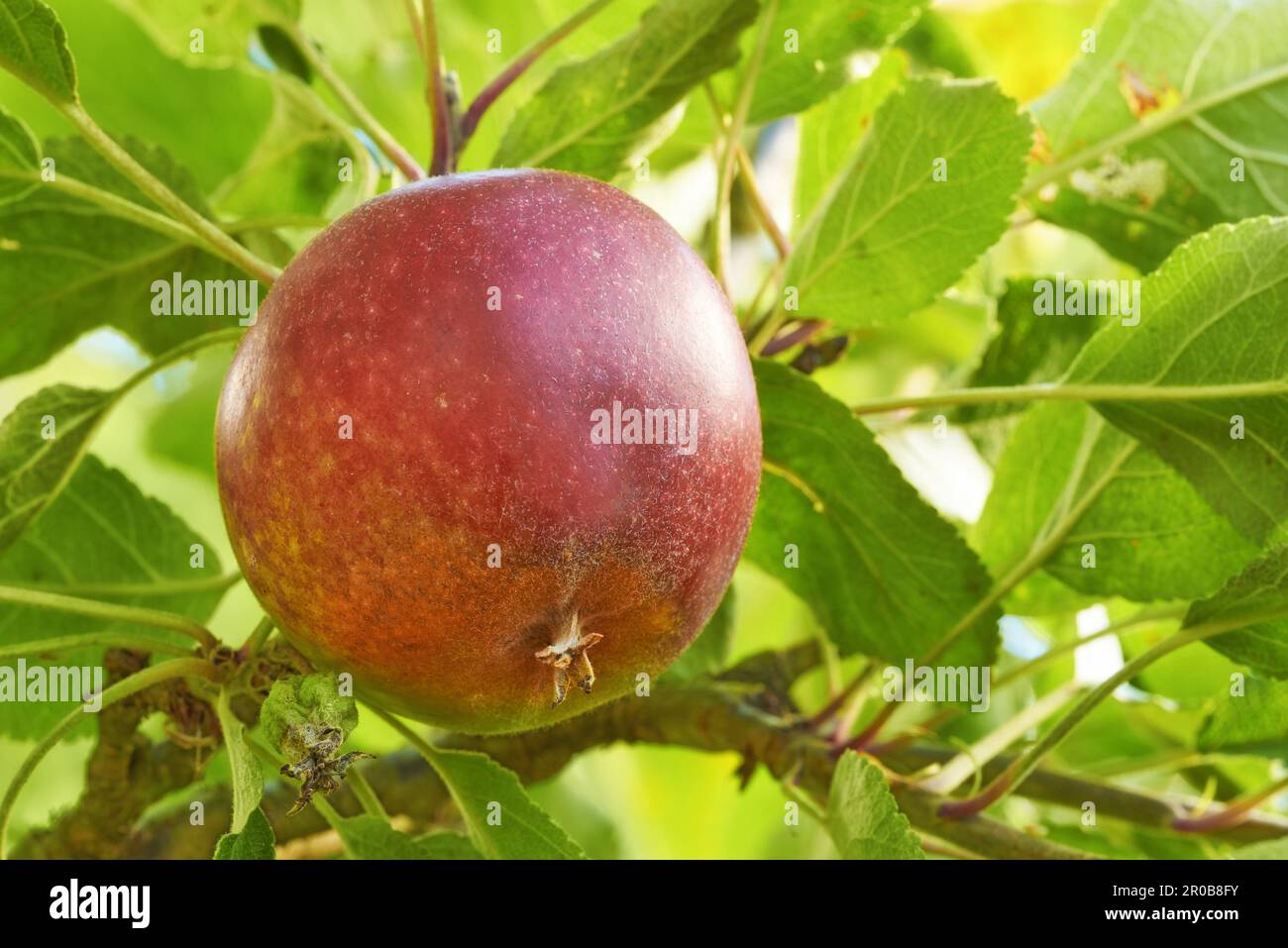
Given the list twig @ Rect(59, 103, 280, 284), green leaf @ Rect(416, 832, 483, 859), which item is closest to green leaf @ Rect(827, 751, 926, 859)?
green leaf @ Rect(416, 832, 483, 859)

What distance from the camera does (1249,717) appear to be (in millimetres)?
1506

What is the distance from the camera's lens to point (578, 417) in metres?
0.95

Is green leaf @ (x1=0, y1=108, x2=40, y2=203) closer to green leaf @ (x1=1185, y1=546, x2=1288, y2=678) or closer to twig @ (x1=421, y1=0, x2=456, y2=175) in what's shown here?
twig @ (x1=421, y1=0, x2=456, y2=175)

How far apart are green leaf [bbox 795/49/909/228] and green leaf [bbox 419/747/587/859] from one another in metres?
0.89

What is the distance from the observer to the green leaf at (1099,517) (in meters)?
1.52

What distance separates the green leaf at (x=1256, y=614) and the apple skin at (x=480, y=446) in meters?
0.48

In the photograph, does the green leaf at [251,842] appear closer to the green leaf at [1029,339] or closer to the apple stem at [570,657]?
the apple stem at [570,657]

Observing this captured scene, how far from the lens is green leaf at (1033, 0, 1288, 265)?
165cm

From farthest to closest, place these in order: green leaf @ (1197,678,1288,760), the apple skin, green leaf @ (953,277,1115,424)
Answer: green leaf @ (953,277,1115,424), green leaf @ (1197,678,1288,760), the apple skin

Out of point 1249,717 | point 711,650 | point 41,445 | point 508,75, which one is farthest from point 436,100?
point 1249,717

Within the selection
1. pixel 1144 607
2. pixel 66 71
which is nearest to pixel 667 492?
pixel 66 71

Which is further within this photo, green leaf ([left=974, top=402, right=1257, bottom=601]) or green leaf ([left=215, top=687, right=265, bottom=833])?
green leaf ([left=974, top=402, right=1257, bottom=601])

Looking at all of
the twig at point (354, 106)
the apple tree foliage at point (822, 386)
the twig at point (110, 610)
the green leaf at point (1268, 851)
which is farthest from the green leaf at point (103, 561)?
the green leaf at point (1268, 851)
